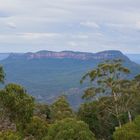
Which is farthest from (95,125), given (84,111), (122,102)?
(122,102)

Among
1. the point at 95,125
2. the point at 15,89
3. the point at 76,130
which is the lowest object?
the point at 95,125

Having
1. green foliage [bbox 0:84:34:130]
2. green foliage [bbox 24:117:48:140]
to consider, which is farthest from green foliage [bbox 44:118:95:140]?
green foliage [bbox 24:117:48:140]

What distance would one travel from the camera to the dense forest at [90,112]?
1620 inches

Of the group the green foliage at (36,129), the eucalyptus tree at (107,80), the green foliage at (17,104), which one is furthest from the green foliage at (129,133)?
the eucalyptus tree at (107,80)

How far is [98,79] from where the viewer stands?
5809 centimetres

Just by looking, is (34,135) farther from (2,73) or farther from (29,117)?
(2,73)

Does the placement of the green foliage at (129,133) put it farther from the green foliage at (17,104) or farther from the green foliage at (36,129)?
the green foliage at (36,129)

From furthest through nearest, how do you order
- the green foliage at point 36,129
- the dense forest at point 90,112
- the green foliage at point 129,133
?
the green foliage at point 36,129
the dense forest at point 90,112
the green foliage at point 129,133

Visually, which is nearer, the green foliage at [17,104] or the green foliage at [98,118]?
the green foliage at [17,104]

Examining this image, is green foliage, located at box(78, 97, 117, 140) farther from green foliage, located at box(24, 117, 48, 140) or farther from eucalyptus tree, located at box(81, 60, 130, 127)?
green foliage, located at box(24, 117, 48, 140)

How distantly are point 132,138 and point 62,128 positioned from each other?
6.86m

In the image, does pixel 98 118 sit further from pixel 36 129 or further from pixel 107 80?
pixel 36 129

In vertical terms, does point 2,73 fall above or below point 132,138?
above

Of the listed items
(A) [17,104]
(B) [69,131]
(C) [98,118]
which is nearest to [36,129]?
(A) [17,104]
